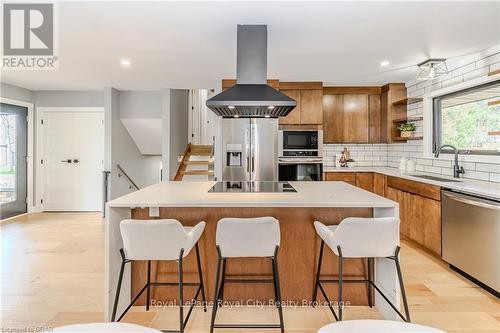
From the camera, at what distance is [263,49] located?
2.69m

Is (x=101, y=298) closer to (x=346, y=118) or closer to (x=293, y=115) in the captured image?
(x=293, y=115)

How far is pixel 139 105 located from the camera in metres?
5.77

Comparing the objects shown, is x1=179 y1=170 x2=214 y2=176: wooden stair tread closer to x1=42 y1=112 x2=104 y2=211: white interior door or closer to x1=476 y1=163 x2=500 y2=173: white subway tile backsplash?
x1=42 y1=112 x2=104 y2=211: white interior door

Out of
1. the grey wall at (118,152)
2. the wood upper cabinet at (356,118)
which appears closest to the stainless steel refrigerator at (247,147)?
the wood upper cabinet at (356,118)

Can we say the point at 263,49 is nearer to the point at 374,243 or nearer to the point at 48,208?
the point at 374,243

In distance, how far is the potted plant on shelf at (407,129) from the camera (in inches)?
184

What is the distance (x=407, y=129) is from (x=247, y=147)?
7.91 ft

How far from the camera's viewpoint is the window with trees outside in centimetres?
325

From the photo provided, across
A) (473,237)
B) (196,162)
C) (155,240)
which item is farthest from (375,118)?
(155,240)

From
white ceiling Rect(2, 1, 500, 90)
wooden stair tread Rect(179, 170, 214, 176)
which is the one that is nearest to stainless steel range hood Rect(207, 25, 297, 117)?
white ceiling Rect(2, 1, 500, 90)

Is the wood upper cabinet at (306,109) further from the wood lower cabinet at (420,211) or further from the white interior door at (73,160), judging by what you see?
the white interior door at (73,160)

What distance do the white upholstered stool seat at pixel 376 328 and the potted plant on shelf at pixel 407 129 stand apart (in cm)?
427

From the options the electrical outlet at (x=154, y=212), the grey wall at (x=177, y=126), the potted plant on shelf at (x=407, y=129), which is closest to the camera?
the electrical outlet at (x=154, y=212)

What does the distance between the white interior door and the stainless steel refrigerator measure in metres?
2.80
